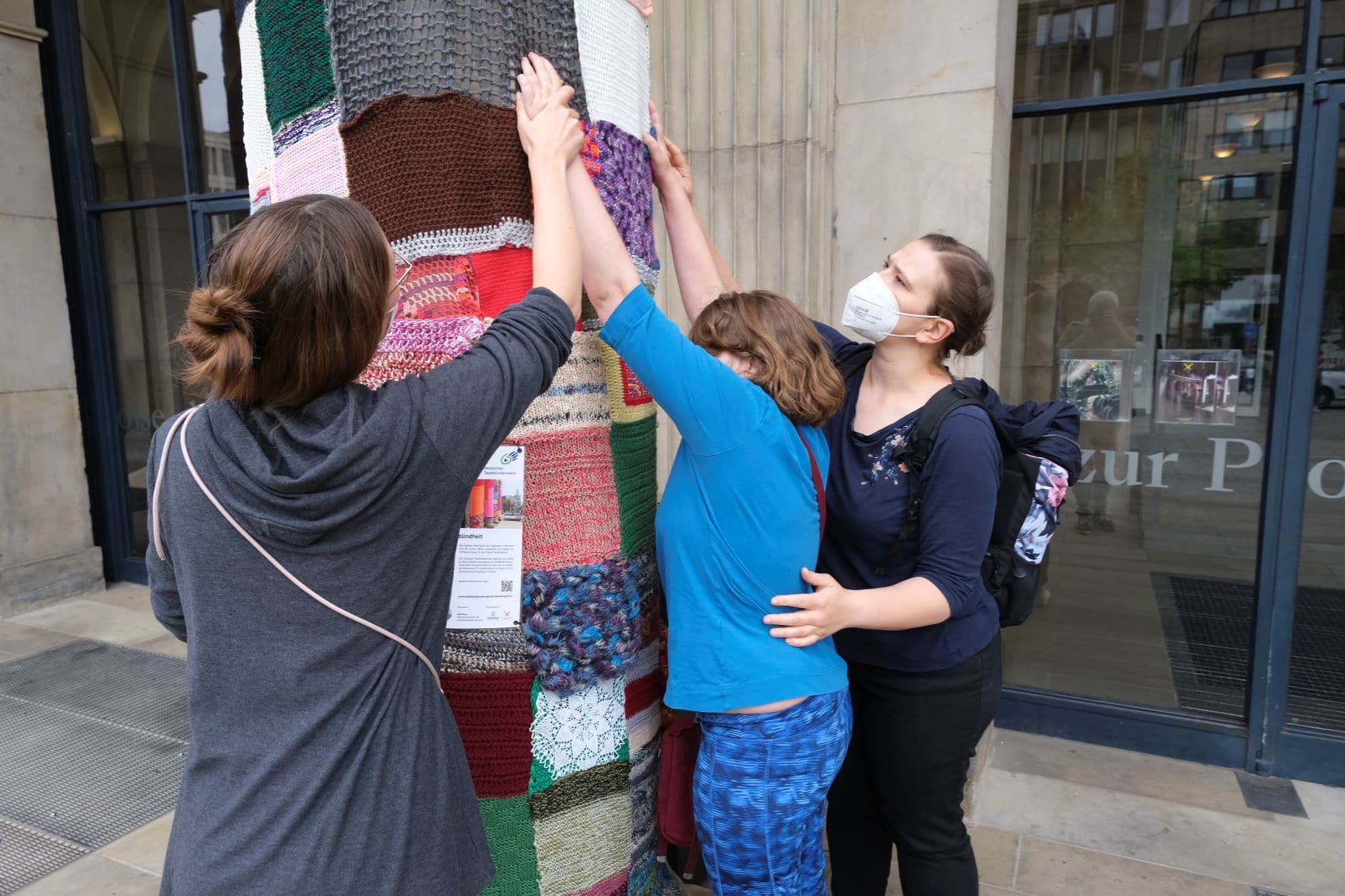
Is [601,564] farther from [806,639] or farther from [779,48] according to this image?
[779,48]

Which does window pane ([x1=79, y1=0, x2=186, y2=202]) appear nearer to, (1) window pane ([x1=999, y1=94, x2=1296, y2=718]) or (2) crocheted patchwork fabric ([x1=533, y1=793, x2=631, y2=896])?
(1) window pane ([x1=999, y1=94, x2=1296, y2=718])

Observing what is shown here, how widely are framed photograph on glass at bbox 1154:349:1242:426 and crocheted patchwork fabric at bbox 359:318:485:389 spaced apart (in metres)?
3.06

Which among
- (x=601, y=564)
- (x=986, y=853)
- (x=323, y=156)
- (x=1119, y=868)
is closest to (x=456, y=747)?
(x=601, y=564)

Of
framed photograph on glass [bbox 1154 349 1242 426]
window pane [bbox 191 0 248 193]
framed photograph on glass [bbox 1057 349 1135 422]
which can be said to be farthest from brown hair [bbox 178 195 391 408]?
window pane [bbox 191 0 248 193]

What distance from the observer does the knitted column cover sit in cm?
159

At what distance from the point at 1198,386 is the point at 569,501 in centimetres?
294

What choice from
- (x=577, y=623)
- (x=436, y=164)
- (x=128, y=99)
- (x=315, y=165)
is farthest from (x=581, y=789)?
(x=128, y=99)

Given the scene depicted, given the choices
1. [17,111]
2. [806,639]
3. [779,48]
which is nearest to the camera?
[806,639]

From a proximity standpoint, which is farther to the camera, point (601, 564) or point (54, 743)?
point (54, 743)

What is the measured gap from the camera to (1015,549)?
2.01 metres

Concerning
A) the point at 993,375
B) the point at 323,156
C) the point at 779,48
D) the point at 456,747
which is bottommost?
the point at 456,747

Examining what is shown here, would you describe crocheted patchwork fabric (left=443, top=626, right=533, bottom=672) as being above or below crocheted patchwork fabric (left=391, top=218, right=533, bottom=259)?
below

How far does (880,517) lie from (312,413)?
1.18m

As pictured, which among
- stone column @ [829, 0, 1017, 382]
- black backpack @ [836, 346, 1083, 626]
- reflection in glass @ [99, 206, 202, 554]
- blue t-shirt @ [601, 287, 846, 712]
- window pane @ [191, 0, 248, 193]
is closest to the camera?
blue t-shirt @ [601, 287, 846, 712]
